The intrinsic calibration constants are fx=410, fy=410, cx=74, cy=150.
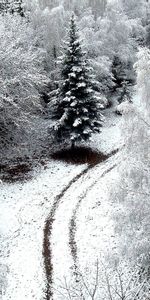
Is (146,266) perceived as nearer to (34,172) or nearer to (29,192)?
(29,192)

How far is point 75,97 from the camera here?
2964 cm

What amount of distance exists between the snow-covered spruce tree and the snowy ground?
2.83 meters

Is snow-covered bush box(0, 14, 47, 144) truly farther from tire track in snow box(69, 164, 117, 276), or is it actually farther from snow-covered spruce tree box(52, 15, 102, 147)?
tire track in snow box(69, 164, 117, 276)

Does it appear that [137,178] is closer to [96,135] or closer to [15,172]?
[15,172]

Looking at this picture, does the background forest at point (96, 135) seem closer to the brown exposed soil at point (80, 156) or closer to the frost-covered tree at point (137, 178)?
the frost-covered tree at point (137, 178)

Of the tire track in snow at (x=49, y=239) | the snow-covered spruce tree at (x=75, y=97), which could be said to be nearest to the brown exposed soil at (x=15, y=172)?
the tire track in snow at (x=49, y=239)

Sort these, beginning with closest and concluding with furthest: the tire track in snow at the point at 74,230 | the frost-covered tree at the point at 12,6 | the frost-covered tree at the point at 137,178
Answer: the frost-covered tree at the point at 137,178
the tire track in snow at the point at 74,230
the frost-covered tree at the point at 12,6

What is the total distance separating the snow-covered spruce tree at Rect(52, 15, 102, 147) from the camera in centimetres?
2967

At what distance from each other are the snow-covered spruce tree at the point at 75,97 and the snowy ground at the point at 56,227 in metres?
2.83

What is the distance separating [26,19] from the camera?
126ft

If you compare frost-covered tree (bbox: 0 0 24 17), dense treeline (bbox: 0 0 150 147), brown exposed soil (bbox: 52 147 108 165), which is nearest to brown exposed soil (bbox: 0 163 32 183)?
brown exposed soil (bbox: 52 147 108 165)

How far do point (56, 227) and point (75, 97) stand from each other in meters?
10.4

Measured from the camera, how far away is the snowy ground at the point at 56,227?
1938 centimetres

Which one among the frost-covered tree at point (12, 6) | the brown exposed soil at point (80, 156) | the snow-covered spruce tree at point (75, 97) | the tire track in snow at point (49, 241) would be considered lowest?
the tire track in snow at point (49, 241)
